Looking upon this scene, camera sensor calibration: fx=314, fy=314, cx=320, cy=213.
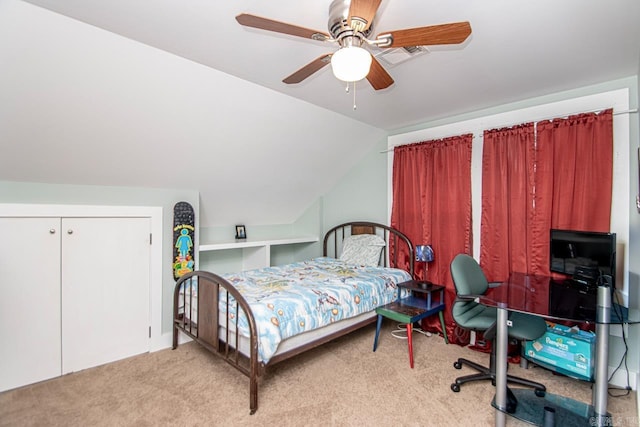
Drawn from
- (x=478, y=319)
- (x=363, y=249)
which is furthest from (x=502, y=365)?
(x=363, y=249)

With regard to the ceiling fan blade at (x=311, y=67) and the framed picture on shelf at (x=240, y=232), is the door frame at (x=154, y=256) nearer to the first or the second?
the framed picture on shelf at (x=240, y=232)

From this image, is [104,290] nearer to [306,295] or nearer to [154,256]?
[154,256]

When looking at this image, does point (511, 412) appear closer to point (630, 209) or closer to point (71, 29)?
point (630, 209)

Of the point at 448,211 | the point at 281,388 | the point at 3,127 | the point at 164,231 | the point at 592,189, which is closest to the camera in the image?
the point at 3,127

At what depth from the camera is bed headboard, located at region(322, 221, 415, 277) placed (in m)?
3.90

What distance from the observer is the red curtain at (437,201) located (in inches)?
135

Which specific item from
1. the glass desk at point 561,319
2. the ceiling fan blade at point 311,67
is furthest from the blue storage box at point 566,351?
the ceiling fan blade at point 311,67

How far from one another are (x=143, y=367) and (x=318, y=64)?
288 cm

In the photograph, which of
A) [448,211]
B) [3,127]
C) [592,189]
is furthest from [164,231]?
[592,189]

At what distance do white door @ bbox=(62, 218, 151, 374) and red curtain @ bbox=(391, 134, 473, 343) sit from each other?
9.55ft

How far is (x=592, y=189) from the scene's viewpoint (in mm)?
2664

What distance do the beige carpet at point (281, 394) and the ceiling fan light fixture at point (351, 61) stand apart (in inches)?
83.8

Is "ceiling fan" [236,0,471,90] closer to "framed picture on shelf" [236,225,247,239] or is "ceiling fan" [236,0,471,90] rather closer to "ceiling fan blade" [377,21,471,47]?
"ceiling fan blade" [377,21,471,47]

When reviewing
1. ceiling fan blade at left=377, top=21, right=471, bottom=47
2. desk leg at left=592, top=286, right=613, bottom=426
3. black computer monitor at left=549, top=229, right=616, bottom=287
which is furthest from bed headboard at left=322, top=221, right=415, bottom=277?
ceiling fan blade at left=377, top=21, right=471, bottom=47
